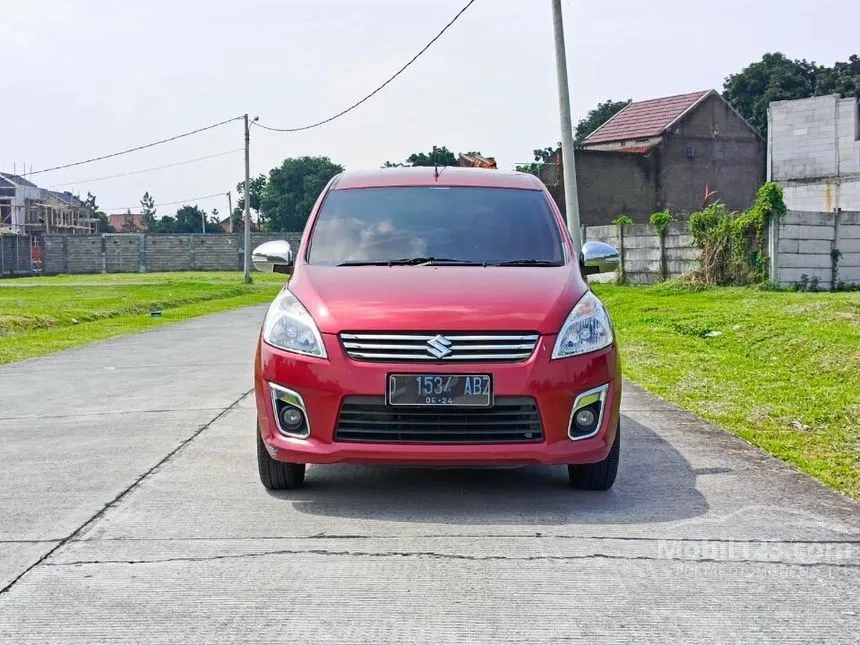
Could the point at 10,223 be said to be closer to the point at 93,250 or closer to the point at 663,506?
the point at 93,250

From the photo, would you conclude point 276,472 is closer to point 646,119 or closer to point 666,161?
point 666,161

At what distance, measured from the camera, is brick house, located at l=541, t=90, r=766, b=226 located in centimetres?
4062

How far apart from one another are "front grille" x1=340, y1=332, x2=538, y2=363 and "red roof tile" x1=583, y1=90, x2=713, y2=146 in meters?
41.4

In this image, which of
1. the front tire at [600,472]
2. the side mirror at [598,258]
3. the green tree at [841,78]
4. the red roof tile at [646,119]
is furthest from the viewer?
the green tree at [841,78]

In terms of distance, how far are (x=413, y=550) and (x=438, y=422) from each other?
745mm

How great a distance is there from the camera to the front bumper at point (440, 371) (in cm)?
482

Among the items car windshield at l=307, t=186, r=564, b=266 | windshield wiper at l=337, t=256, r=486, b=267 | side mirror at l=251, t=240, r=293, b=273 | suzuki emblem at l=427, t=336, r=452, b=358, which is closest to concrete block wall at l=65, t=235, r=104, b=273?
side mirror at l=251, t=240, r=293, b=273

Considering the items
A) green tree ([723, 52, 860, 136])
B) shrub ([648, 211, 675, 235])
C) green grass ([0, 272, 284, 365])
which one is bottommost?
green grass ([0, 272, 284, 365])

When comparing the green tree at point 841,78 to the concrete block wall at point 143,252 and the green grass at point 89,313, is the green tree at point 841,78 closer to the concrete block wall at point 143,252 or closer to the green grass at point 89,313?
the concrete block wall at point 143,252

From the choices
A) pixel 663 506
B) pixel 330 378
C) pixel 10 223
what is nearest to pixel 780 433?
pixel 663 506

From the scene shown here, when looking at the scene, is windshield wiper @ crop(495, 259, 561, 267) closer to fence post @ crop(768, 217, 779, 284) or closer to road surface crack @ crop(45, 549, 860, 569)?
road surface crack @ crop(45, 549, 860, 569)

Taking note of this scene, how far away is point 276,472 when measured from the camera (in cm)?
530

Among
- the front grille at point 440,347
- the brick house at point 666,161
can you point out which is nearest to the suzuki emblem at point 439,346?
the front grille at point 440,347

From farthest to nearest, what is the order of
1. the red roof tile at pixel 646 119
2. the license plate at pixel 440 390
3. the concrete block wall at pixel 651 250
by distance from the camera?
the red roof tile at pixel 646 119 → the concrete block wall at pixel 651 250 → the license plate at pixel 440 390
